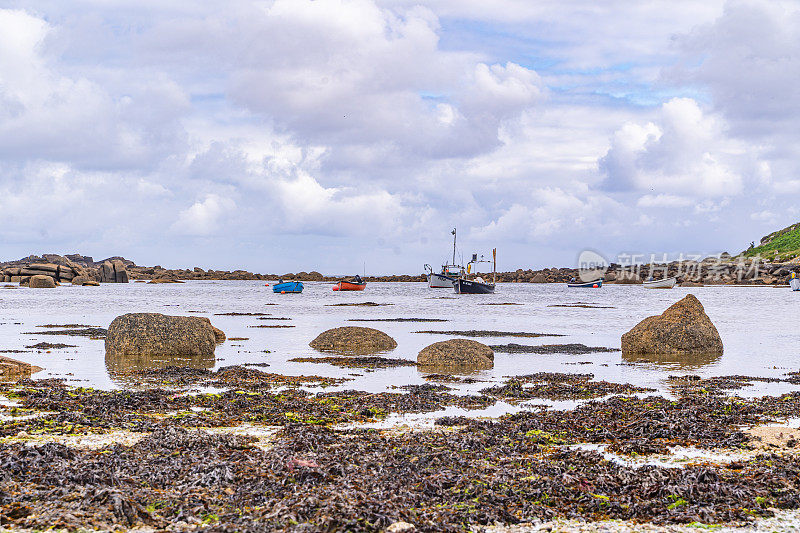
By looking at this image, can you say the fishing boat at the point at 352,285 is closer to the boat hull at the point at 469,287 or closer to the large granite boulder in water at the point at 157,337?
the boat hull at the point at 469,287

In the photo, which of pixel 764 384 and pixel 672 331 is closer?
pixel 764 384

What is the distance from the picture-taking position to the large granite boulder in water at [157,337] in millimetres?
18906

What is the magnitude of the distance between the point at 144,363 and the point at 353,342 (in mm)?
6422

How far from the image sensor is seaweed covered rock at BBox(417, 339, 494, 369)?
17.6 metres

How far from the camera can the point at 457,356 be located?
58.1ft

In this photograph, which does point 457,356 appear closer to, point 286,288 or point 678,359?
point 678,359

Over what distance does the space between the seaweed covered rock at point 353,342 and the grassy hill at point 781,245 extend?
14102cm

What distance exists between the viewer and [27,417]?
34.2 feet

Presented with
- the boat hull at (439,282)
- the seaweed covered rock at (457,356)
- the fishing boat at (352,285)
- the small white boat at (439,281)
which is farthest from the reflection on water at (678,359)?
the fishing boat at (352,285)

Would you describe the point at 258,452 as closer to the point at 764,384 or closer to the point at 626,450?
the point at 626,450

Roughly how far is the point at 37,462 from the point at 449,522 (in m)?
4.55

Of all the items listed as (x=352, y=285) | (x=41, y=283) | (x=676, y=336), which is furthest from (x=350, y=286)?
(x=676, y=336)

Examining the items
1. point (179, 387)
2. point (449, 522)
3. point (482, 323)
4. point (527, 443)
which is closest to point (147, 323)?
point (179, 387)

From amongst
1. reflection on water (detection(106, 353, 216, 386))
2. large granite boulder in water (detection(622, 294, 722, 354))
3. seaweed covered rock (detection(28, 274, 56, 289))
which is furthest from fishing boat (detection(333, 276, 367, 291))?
reflection on water (detection(106, 353, 216, 386))
